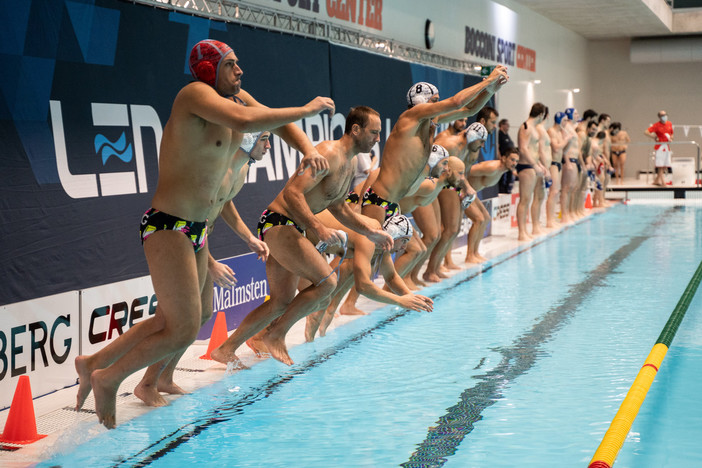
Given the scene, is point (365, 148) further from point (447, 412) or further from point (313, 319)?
point (447, 412)

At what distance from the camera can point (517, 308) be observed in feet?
22.0

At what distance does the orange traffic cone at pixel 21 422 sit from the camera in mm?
3527

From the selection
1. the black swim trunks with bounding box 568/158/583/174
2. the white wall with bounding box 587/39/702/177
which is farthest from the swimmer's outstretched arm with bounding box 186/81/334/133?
the white wall with bounding box 587/39/702/177

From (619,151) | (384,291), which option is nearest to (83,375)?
(384,291)

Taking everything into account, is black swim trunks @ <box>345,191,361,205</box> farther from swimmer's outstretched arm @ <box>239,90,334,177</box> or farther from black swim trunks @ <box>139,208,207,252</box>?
black swim trunks @ <box>139,208,207,252</box>

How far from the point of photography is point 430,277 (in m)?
8.19

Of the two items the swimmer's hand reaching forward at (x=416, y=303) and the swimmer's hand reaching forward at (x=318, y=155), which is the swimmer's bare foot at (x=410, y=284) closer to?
the swimmer's hand reaching forward at (x=416, y=303)

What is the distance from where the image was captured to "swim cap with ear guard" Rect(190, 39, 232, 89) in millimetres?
3537

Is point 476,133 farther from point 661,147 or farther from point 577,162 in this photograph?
point 661,147

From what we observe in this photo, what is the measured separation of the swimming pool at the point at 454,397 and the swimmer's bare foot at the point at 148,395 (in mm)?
76

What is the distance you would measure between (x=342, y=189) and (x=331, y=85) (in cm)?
263

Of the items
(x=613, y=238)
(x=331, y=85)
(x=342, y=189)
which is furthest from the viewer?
(x=613, y=238)

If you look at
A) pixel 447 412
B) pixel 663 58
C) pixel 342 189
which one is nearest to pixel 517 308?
pixel 342 189

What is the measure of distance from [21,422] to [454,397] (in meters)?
2.00
